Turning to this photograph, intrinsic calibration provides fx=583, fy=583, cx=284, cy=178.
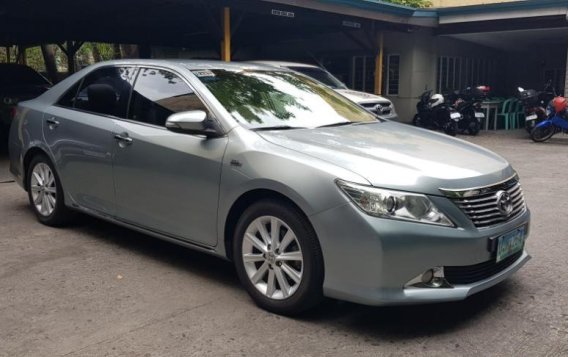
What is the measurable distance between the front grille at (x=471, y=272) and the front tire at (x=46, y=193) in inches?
147

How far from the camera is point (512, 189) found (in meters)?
3.87

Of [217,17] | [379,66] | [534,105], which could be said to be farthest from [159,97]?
[379,66]

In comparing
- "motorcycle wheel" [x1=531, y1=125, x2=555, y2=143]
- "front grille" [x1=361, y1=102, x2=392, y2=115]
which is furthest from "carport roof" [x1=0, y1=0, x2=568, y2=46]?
"motorcycle wheel" [x1=531, y1=125, x2=555, y2=143]

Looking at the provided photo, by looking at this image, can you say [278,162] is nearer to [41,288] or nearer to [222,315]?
[222,315]

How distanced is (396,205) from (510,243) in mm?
925

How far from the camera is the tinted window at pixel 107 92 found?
4.96m

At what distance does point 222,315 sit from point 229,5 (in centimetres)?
960

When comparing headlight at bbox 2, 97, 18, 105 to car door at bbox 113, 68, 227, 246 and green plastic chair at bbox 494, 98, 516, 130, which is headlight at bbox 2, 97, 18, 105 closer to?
car door at bbox 113, 68, 227, 246

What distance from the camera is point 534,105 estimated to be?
586 inches

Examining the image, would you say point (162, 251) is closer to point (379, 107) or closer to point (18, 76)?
point (379, 107)

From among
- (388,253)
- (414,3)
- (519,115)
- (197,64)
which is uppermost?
(414,3)

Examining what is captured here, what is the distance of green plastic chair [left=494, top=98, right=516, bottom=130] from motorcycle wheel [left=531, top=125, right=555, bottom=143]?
330 cm

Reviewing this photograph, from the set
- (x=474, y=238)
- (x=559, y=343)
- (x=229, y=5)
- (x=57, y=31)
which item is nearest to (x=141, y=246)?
(x=474, y=238)

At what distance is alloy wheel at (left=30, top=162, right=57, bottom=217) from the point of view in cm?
563
